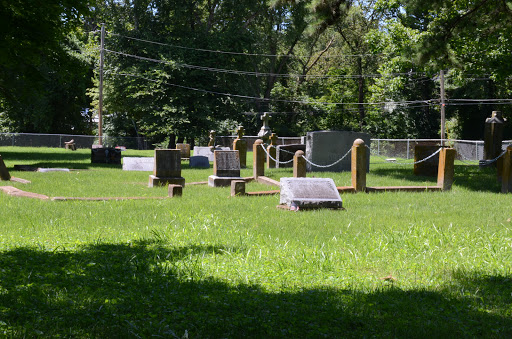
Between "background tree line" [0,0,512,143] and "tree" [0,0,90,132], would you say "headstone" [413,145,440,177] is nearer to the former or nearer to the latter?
"background tree line" [0,0,512,143]

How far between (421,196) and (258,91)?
41295 mm

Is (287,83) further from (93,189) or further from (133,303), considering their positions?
(133,303)

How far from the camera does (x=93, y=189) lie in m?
15.1

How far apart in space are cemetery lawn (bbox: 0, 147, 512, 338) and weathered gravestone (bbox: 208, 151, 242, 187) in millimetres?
5028

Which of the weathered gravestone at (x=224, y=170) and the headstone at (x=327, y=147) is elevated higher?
the headstone at (x=327, y=147)

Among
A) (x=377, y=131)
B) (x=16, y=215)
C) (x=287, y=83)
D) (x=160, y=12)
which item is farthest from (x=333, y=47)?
(x=16, y=215)

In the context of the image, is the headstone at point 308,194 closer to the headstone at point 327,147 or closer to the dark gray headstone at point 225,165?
the dark gray headstone at point 225,165

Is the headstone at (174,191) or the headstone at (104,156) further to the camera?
the headstone at (104,156)

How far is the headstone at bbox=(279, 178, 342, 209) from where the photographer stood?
11594 mm

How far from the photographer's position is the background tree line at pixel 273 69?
2050cm

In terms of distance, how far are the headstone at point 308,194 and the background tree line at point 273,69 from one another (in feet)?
17.4

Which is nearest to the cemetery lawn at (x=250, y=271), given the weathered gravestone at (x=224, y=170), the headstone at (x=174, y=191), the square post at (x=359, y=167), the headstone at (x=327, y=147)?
the headstone at (x=174, y=191)

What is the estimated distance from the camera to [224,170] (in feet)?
56.5

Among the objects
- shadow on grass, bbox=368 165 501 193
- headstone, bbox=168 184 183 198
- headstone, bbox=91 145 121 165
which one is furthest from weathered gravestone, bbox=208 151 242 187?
headstone, bbox=91 145 121 165
